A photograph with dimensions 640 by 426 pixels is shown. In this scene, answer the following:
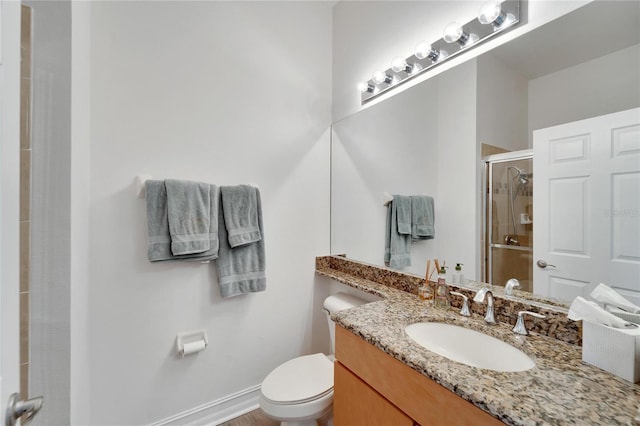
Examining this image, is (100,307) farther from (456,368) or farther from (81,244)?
(456,368)

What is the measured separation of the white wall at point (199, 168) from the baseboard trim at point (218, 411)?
0.09ft

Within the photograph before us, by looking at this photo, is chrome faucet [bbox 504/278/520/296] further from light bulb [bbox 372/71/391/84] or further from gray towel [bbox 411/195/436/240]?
light bulb [bbox 372/71/391/84]

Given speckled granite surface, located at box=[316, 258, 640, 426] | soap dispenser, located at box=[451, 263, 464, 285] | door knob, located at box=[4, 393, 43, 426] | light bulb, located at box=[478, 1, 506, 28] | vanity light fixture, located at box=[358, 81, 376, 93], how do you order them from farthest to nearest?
vanity light fixture, located at box=[358, 81, 376, 93] → soap dispenser, located at box=[451, 263, 464, 285] → light bulb, located at box=[478, 1, 506, 28] → speckled granite surface, located at box=[316, 258, 640, 426] → door knob, located at box=[4, 393, 43, 426]

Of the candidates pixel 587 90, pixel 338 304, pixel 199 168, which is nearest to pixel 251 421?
pixel 338 304

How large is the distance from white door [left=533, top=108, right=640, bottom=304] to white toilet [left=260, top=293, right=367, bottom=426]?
40.5 inches

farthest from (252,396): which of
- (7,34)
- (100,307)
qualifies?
(7,34)

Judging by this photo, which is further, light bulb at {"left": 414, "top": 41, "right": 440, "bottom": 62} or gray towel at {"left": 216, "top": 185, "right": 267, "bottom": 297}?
gray towel at {"left": 216, "top": 185, "right": 267, "bottom": 297}

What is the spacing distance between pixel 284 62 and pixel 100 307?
1763 mm

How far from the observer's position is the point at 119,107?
129 cm

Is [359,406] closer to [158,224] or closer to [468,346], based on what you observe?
[468,346]

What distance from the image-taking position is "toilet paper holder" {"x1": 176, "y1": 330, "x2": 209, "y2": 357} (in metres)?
1.41

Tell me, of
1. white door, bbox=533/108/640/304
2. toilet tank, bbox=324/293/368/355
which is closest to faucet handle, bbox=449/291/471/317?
white door, bbox=533/108/640/304

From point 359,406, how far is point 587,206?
3.46 ft

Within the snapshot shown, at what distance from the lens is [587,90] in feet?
2.92
